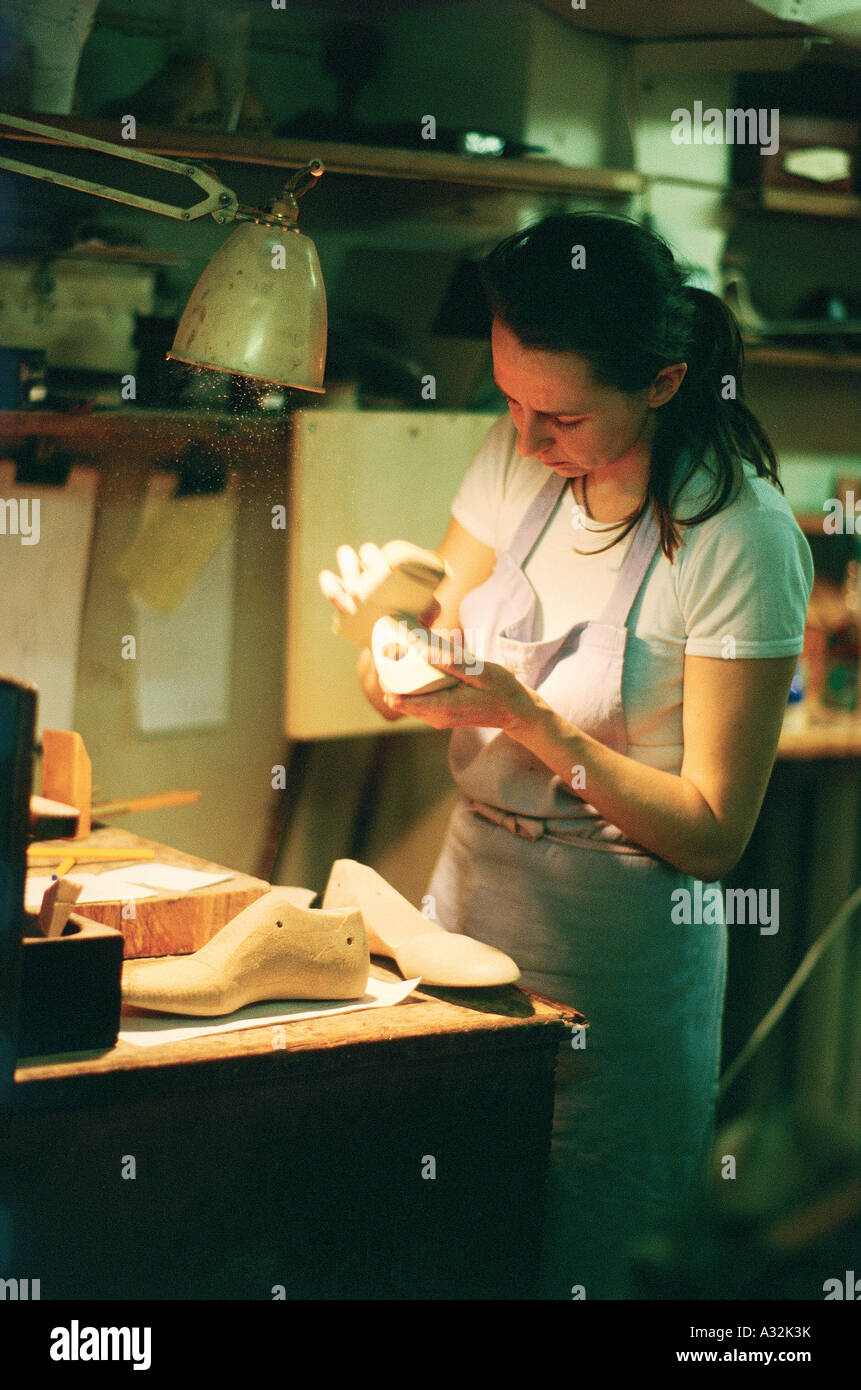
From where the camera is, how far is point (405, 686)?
1.55 metres

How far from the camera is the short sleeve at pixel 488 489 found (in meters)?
1.93

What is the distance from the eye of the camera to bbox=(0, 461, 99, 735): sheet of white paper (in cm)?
248

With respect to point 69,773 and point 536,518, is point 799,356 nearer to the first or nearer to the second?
point 536,518

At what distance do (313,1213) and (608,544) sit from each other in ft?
2.98

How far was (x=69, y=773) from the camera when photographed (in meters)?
1.94

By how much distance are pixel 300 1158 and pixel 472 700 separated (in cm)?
54

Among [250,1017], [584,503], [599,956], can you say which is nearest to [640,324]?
[584,503]

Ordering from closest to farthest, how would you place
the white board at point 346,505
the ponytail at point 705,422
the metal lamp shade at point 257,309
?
the metal lamp shade at point 257,309 → the ponytail at point 705,422 → the white board at point 346,505

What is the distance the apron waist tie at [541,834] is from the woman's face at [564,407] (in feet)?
1.50

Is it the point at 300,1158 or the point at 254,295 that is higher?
the point at 254,295

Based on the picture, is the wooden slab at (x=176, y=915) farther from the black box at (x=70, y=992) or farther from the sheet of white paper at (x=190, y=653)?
the sheet of white paper at (x=190, y=653)
